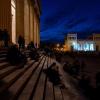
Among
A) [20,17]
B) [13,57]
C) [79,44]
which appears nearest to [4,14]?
[13,57]

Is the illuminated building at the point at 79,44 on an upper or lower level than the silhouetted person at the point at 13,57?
upper

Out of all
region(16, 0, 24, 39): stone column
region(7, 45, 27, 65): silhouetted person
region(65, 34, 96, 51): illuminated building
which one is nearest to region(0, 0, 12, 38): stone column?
region(7, 45, 27, 65): silhouetted person

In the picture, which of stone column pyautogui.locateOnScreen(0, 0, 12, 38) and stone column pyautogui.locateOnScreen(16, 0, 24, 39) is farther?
stone column pyautogui.locateOnScreen(16, 0, 24, 39)

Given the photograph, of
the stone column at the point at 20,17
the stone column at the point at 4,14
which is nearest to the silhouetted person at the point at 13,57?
the stone column at the point at 4,14

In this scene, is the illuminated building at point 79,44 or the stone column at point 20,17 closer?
the stone column at point 20,17

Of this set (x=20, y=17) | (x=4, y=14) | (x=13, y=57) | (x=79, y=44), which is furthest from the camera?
(x=79, y=44)

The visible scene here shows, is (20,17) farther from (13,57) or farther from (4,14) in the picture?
(13,57)

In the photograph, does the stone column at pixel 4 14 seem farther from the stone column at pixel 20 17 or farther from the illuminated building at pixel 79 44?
the illuminated building at pixel 79 44

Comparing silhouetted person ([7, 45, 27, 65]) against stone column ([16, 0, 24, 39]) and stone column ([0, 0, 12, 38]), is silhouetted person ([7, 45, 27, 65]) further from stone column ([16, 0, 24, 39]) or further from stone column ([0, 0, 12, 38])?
stone column ([16, 0, 24, 39])

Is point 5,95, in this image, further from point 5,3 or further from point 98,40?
point 98,40

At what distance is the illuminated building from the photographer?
109875mm

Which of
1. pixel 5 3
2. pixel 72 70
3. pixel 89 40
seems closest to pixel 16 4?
pixel 5 3

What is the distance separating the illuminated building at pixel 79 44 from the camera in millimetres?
109875

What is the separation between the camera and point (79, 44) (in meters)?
111
